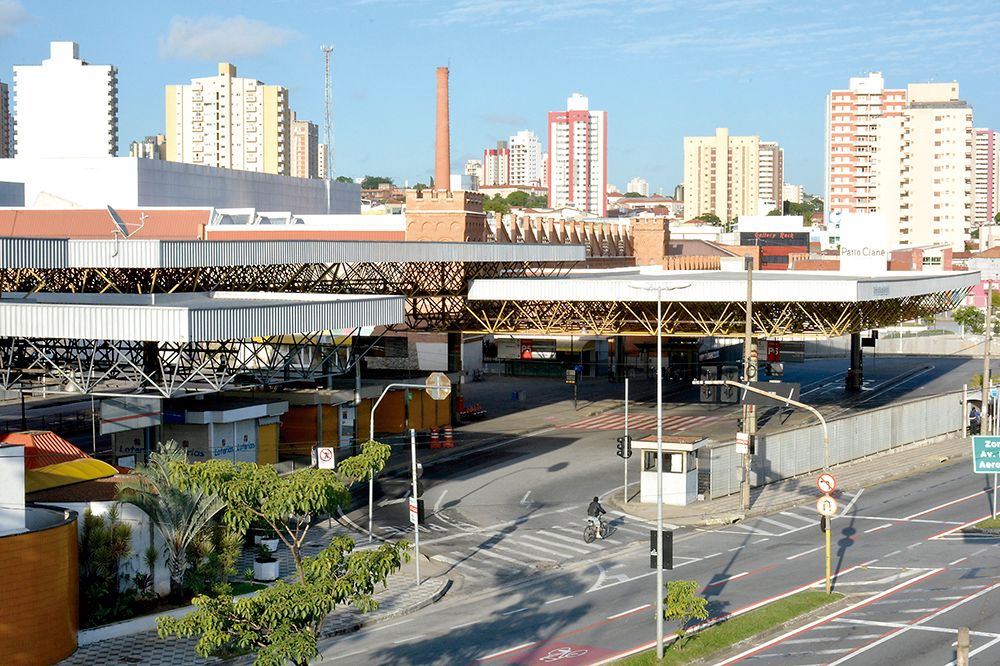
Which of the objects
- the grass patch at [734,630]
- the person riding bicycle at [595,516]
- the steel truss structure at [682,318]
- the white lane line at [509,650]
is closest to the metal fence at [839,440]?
the steel truss structure at [682,318]

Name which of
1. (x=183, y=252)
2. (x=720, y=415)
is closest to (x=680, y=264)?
(x=720, y=415)

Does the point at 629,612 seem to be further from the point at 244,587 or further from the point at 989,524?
the point at 989,524

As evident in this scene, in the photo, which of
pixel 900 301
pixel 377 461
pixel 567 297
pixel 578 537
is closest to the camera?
pixel 377 461

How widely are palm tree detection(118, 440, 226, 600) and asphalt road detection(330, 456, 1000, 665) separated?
17.4ft

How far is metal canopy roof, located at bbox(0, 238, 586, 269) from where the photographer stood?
4291 centimetres

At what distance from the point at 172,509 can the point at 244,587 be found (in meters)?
3.50

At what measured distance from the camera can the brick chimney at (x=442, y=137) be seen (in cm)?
9019

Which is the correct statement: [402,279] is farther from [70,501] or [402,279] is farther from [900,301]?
[70,501]

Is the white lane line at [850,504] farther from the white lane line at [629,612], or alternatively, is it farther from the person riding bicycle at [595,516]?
the white lane line at [629,612]

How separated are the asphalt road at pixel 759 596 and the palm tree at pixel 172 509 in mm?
5300

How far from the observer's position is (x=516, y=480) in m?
53.2

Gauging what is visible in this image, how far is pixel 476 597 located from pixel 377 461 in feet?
38.3

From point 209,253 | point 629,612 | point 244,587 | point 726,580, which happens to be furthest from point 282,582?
point 209,253

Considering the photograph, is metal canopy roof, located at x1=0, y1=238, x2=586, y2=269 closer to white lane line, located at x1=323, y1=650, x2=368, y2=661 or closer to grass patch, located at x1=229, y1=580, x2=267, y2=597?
grass patch, located at x1=229, y1=580, x2=267, y2=597
